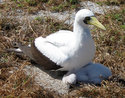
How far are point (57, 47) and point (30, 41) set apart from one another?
3.74 feet

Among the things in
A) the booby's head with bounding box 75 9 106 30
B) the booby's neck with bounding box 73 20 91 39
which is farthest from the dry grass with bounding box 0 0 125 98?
the booby's head with bounding box 75 9 106 30

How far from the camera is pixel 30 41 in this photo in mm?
5738

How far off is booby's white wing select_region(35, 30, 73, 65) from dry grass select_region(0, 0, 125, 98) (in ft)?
1.19

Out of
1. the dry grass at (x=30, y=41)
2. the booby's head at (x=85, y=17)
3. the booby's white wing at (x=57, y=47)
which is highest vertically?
the booby's head at (x=85, y=17)

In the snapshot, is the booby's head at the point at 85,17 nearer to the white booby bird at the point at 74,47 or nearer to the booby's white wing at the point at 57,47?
the white booby bird at the point at 74,47

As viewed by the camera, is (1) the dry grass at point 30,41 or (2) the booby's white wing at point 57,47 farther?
(2) the booby's white wing at point 57,47

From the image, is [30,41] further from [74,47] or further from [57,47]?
[74,47]

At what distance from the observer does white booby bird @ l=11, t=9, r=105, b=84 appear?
4.53 meters

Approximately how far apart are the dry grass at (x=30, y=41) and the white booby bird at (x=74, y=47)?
0.36 m

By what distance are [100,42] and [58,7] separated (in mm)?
1484

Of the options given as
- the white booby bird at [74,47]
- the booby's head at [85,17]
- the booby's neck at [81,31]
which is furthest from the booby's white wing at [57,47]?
the booby's head at [85,17]

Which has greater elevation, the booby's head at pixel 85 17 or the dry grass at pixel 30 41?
the booby's head at pixel 85 17

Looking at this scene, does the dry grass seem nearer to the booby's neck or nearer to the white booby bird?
the white booby bird

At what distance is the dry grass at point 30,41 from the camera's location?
169 inches
